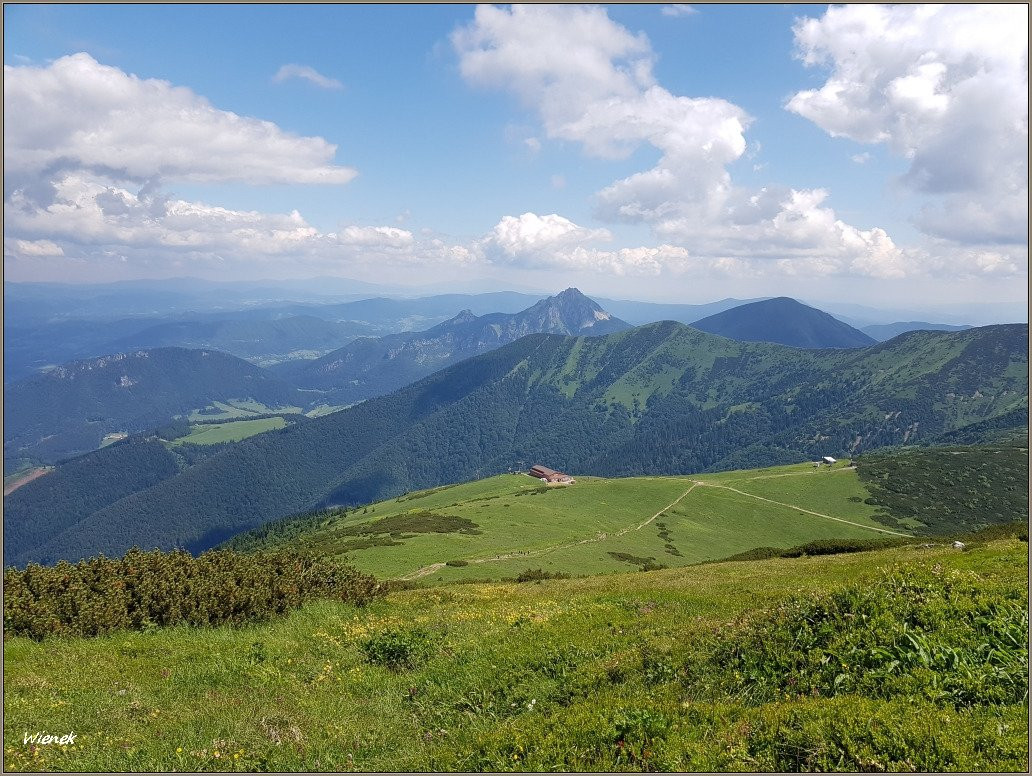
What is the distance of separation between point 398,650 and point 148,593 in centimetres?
1070

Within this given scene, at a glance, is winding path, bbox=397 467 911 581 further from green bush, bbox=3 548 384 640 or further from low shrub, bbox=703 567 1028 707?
low shrub, bbox=703 567 1028 707

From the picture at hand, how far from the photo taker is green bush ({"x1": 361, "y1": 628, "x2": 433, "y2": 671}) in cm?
1688

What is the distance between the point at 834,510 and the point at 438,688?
16568 centimetres

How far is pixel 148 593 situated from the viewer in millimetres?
20719

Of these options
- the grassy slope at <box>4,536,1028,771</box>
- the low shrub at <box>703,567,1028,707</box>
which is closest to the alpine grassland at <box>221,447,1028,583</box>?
the grassy slope at <box>4,536,1028,771</box>

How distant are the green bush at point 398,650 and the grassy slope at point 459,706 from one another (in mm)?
398

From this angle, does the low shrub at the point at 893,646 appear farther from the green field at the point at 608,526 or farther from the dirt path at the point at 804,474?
the dirt path at the point at 804,474

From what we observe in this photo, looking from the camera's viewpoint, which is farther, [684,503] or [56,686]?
[684,503]

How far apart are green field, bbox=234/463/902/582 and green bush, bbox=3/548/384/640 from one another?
166 feet

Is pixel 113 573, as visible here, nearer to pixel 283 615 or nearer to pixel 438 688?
pixel 283 615

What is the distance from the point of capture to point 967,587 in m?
13.2

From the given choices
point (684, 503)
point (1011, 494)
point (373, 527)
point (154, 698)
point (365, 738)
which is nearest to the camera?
point (365, 738)

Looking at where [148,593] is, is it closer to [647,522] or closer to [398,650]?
[398,650]

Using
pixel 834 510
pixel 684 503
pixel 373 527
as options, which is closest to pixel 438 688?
pixel 373 527
